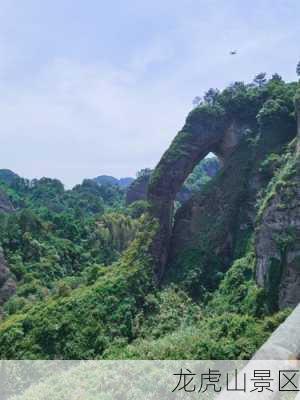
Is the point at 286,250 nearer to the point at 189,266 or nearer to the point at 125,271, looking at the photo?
the point at 189,266

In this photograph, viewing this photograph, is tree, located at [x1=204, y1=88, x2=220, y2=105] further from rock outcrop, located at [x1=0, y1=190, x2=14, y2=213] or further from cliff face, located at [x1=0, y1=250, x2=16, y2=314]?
rock outcrop, located at [x1=0, y1=190, x2=14, y2=213]

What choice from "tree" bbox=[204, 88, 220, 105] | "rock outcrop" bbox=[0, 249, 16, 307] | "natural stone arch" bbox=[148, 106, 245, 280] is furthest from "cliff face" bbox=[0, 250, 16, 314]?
"tree" bbox=[204, 88, 220, 105]

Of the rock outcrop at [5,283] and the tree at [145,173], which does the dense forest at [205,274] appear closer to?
the rock outcrop at [5,283]

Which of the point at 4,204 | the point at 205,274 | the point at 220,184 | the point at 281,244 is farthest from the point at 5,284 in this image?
the point at 4,204

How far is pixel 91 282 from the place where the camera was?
25.3 meters

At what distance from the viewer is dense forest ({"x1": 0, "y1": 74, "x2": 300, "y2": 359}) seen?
667 inches

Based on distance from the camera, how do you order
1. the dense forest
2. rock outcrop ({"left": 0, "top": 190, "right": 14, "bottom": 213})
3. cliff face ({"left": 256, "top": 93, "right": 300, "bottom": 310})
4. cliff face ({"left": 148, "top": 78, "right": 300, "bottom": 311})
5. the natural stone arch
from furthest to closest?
rock outcrop ({"left": 0, "top": 190, "right": 14, "bottom": 213}) < the natural stone arch < cliff face ({"left": 148, "top": 78, "right": 300, "bottom": 311}) < the dense forest < cliff face ({"left": 256, "top": 93, "right": 300, "bottom": 310})

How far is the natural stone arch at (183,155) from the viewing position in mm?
25078

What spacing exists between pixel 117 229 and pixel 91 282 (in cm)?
1751

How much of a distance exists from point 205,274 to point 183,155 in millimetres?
6730

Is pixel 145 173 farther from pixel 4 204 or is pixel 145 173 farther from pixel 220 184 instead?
pixel 220 184

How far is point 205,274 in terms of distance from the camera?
74.6 ft

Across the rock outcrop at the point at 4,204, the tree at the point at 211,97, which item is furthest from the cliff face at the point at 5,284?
the rock outcrop at the point at 4,204

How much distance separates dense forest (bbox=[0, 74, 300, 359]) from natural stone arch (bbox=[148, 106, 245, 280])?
3.3 inches
